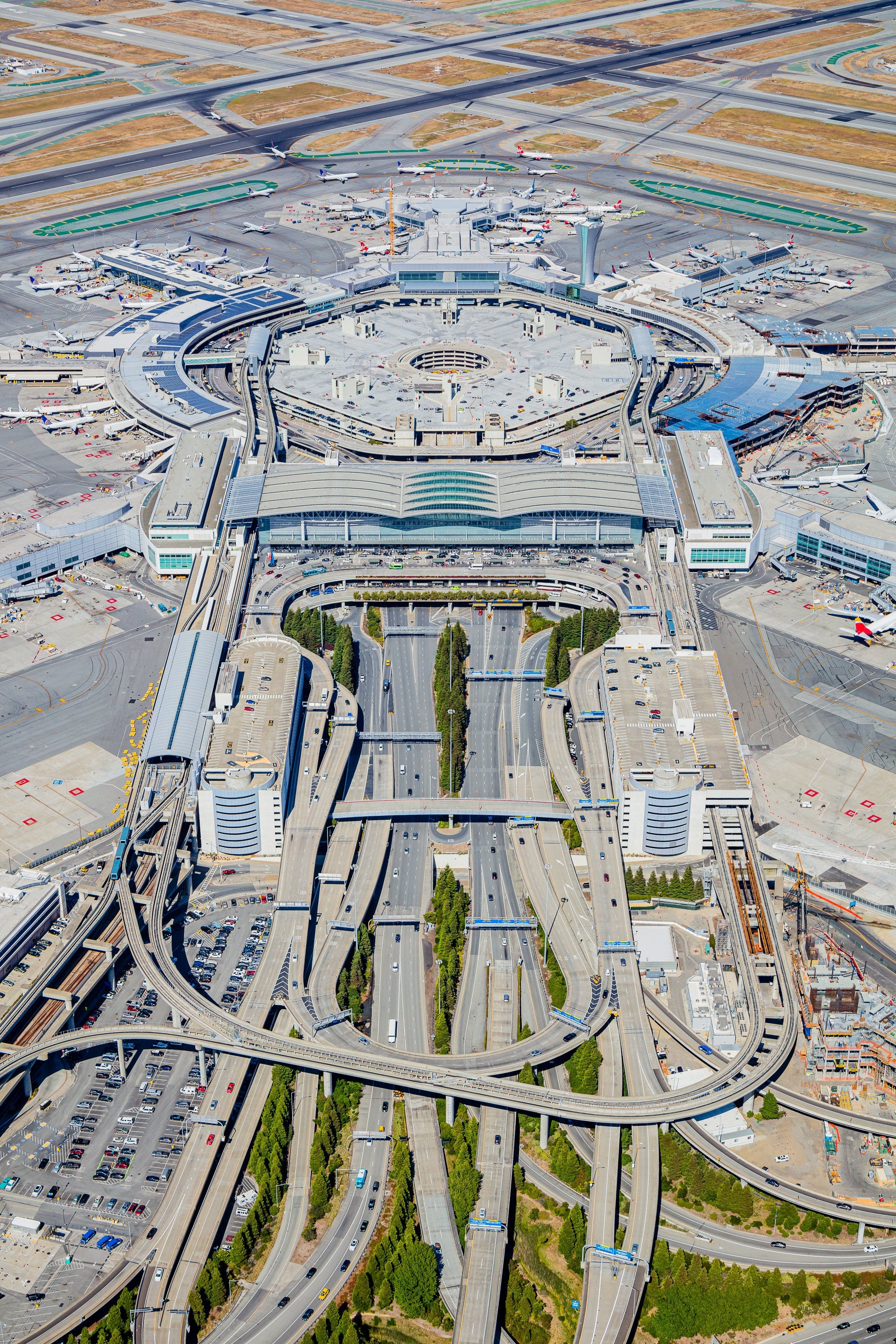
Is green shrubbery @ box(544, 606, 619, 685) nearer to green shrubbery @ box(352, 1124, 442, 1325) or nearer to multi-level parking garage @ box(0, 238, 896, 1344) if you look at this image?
multi-level parking garage @ box(0, 238, 896, 1344)

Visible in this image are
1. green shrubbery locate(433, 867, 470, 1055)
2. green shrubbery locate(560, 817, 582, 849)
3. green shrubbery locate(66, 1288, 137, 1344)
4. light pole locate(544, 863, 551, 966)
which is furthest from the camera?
green shrubbery locate(560, 817, 582, 849)

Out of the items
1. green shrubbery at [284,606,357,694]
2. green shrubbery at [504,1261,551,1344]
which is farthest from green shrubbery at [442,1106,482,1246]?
green shrubbery at [284,606,357,694]

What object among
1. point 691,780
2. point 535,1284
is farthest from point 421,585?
point 535,1284

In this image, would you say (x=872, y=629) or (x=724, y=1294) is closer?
(x=724, y=1294)

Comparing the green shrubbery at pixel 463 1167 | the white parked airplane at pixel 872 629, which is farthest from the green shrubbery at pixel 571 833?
the white parked airplane at pixel 872 629

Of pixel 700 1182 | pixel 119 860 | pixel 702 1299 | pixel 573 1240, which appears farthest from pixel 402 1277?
pixel 119 860

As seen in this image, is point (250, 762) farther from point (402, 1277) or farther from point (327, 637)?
point (402, 1277)
